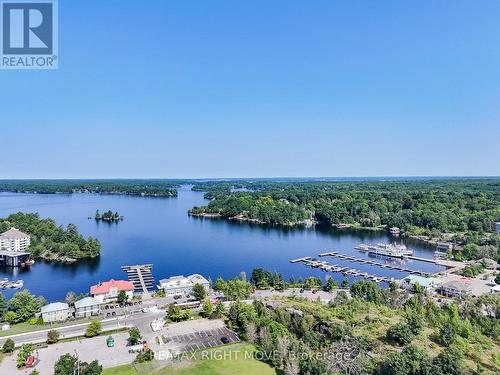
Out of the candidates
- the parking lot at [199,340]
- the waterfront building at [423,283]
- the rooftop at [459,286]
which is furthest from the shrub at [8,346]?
the rooftop at [459,286]

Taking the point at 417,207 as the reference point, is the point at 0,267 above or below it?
below

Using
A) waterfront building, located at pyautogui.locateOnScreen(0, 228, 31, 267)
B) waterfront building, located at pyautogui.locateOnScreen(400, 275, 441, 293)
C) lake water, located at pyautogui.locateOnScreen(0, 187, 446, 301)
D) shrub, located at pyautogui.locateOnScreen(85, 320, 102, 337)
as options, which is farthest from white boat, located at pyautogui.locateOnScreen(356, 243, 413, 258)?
waterfront building, located at pyautogui.locateOnScreen(0, 228, 31, 267)

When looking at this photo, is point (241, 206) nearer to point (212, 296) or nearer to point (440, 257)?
point (440, 257)

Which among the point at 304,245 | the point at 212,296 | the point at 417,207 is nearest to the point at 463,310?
the point at 212,296

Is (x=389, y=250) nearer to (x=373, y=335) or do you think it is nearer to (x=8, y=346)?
(x=373, y=335)

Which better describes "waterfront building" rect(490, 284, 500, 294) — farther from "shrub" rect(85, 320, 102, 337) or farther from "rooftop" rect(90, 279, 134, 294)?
"shrub" rect(85, 320, 102, 337)

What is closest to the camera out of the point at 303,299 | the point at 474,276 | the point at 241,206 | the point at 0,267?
the point at 303,299

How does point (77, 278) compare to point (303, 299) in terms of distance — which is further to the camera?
point (77, 278)
